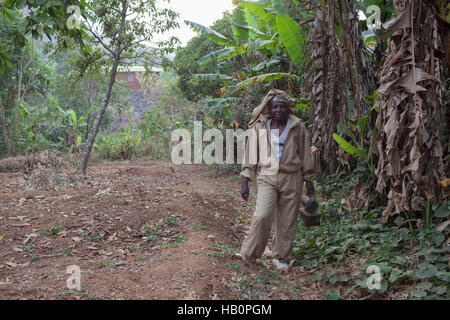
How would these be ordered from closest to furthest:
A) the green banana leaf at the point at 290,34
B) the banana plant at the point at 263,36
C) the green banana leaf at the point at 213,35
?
the green banana leaf at the point at 290,34 < the banana plant at the point at 263,36 < the green banana leaf at the point at 213,35

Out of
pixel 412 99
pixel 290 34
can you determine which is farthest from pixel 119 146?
pixel 412 99

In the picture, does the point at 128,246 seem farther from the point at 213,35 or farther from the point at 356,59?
the point at 213,35

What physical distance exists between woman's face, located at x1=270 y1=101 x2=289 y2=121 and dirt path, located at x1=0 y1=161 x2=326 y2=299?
1711 millimetres

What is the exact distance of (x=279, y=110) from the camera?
14.9 feet

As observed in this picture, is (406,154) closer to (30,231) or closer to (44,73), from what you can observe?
(30,231)

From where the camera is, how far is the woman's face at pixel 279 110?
14.9 feet

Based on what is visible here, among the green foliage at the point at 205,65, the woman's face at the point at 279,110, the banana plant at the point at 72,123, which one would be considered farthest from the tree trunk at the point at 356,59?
the banana plant at the point at 72,123

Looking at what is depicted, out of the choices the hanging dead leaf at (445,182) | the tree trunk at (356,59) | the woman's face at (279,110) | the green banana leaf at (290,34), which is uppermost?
the green banana leaf at (290,34)

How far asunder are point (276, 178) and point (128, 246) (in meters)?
2.09

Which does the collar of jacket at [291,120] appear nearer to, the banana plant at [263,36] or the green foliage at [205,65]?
the banana plant at [263,36]

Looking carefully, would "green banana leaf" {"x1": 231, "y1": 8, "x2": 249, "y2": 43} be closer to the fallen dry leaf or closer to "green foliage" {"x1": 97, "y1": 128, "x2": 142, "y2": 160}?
"green foliage" {"x1": 97, "y1": 128, "x2": 142, "y2": 160}

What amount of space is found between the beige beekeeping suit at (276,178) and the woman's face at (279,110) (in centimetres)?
11

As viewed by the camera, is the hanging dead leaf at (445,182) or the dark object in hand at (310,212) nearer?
the hanging dead leaf at (445,182)
